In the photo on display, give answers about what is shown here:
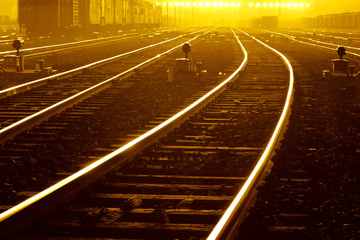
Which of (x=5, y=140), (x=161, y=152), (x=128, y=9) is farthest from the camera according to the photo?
(x=128, y=9)

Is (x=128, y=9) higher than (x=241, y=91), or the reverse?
(x=128, y=9)

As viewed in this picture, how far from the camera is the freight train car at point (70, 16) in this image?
3438cm

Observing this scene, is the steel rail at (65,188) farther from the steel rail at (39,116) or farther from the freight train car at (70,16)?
the freight train car at (70,16)

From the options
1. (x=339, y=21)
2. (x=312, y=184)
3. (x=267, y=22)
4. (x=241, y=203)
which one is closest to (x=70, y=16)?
(x=312, y=184)

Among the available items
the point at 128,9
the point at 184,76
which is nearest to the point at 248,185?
the point at 184,76

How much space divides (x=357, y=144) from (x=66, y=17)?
30671 mm

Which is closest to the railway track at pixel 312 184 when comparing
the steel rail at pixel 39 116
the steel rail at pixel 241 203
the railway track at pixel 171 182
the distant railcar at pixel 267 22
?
the steel rail at pixel 241 203

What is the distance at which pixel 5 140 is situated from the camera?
741cm

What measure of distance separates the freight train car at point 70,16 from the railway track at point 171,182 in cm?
2639

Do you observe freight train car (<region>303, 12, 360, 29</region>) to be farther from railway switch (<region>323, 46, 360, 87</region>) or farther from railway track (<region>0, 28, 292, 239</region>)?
railway track (<region>0, 28, 292, 239</region>)

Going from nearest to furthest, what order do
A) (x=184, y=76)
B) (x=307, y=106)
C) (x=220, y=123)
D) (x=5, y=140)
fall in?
(x=5, y=140) → (x=220, y=123) → (x=307, y=106) → (x=184, y=76)

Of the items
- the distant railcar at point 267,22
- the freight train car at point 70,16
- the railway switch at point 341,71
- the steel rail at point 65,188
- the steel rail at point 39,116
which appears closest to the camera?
the steel rail at point 65,188

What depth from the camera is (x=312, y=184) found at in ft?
18.3

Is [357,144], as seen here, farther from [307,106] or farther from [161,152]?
[307,106]
